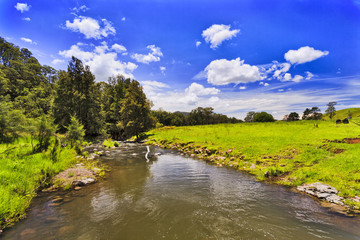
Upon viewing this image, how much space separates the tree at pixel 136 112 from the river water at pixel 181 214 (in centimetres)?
3431

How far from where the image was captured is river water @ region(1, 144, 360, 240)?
229 inches

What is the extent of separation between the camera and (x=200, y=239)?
5586 mm

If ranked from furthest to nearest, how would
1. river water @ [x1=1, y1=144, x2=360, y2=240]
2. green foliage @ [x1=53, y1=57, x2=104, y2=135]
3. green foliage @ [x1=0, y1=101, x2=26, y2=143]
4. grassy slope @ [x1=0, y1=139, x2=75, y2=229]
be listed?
green foliage @ [x1=53, y1=57, x2=104, y2=135], green foliage @ [x1=0, y1=101, x2=26, y2=143], grassy slope @ [x1=0, y1=139, x2=75, y2=229], river water @ [x1=1, y1=144, x2=360, y2=240]

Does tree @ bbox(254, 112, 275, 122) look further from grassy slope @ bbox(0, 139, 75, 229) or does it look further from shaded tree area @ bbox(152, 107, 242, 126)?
grassy slope @ bbox(0, 139, 75, 229)

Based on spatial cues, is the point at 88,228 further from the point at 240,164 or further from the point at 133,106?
the point at 133,106

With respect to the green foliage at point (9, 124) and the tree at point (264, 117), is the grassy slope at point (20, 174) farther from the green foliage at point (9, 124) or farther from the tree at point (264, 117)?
the tree at point (264, 117)

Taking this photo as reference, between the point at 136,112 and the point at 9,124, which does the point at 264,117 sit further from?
the point at 9,124

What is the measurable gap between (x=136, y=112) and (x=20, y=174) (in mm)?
36787

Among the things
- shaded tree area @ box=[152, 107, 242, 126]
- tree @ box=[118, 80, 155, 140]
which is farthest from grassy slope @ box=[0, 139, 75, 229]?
shaded tree area @ box=[152, 107, 242, 126]

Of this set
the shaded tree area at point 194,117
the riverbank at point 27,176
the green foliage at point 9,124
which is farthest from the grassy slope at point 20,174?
the shaded tree area at point 194,117

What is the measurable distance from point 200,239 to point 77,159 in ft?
56.5

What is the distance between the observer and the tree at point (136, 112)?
44.0 metres

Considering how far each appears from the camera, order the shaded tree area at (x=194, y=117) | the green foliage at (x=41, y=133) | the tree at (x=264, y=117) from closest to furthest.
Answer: the green foliage at (x=41, y=133)
the tree at (x=264, y=117)
the shaded tree area at (x=194, y=117)

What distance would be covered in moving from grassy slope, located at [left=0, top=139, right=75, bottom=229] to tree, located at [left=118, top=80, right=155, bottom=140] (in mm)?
30147
